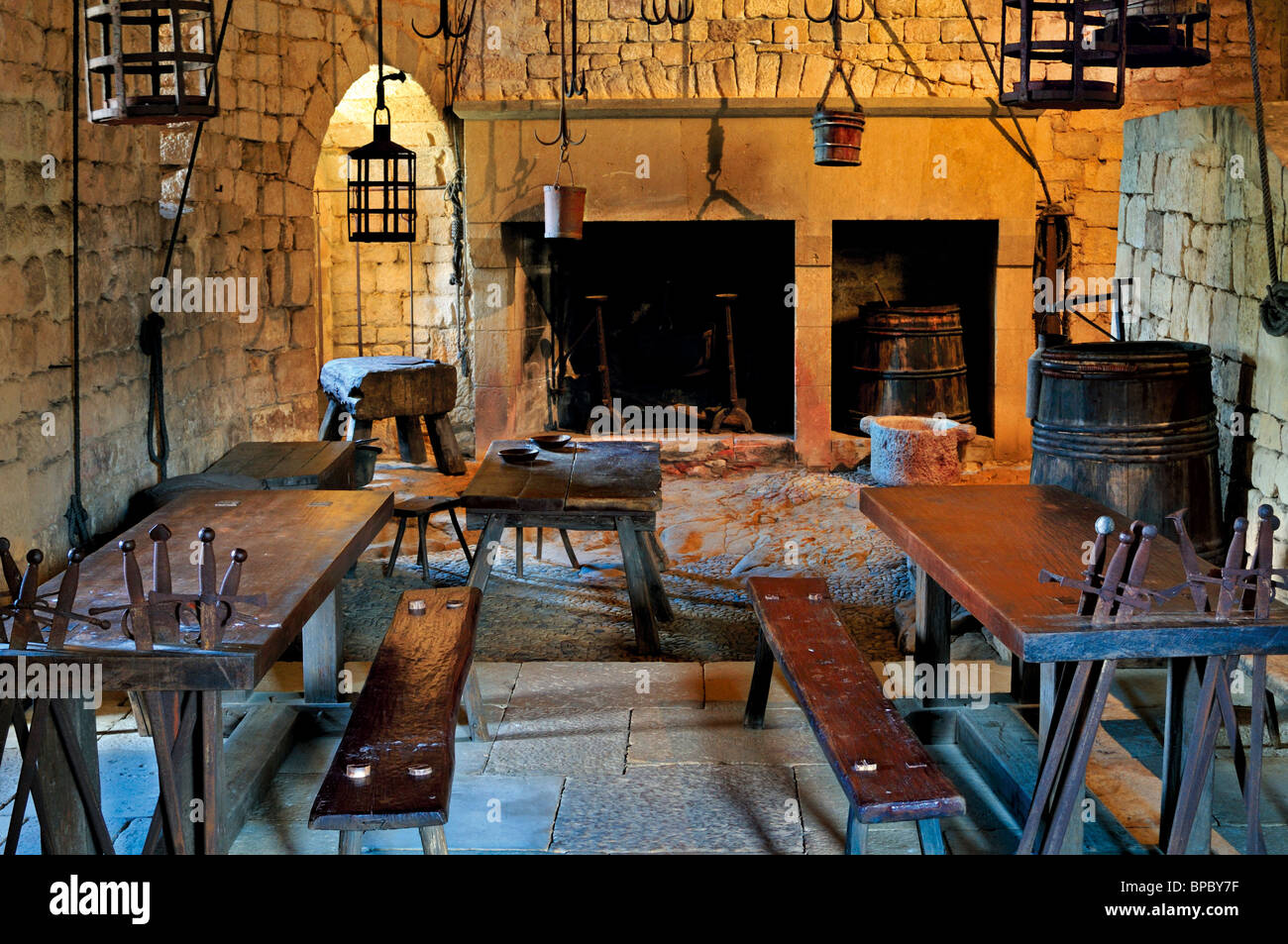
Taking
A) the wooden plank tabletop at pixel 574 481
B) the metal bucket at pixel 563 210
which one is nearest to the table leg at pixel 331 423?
the metal bucket at pixel 563 210

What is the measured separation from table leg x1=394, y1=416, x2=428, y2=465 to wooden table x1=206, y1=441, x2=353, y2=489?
198 centimetres

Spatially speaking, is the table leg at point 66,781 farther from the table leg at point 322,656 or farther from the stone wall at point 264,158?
the stone wall at point 264,158

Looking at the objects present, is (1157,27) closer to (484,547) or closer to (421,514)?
(484,547)

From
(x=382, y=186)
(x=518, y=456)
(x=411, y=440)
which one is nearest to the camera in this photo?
(x=518, y=456)

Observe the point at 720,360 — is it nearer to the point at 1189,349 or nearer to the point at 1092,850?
the point at 1189,349

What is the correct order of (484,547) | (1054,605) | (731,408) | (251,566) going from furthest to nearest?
(731,408) → (484,547) → (251,566) → (1054,605)

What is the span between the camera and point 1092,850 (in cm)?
310

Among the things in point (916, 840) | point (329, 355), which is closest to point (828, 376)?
point (329, 355)

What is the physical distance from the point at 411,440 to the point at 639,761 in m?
5.08

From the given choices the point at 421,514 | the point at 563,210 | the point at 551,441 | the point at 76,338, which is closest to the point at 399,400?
the point at 563,210

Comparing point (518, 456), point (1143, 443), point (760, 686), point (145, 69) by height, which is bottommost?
point (760, 686)

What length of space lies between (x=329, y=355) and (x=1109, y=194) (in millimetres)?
5225

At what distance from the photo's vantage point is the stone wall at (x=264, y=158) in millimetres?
4410

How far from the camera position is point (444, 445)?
8.25m
